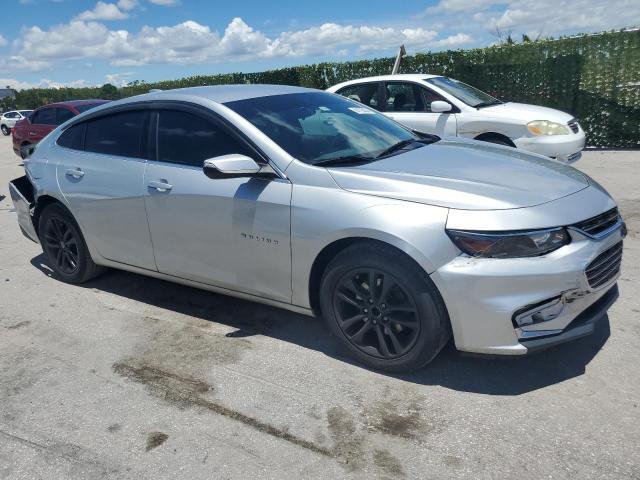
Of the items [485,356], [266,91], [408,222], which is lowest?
[485,356]

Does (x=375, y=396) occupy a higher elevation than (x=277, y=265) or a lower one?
lower

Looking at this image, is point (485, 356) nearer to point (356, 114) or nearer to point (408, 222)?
point (408, 222)

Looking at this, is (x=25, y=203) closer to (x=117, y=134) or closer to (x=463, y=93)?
Answer: (x=117, y=134)

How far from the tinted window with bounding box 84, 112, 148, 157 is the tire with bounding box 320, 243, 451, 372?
197 cm

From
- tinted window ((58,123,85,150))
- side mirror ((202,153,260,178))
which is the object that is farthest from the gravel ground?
tinted window ((58,123,85,150))

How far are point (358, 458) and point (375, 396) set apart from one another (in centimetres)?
53

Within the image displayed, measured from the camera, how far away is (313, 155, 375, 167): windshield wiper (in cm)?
355

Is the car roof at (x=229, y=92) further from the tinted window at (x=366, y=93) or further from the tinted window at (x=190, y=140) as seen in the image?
the tinted window at (x=366, y=93)

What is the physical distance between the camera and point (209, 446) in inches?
110

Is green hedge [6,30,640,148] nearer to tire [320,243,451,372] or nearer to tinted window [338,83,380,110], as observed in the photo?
tinted window [338,83,380,110]

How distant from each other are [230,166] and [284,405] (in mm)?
1424

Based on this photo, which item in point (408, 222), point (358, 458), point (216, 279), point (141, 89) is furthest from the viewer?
point (141, 89)

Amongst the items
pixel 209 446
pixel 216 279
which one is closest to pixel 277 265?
pixel 216 279

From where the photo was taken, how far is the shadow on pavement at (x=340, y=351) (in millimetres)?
3229
